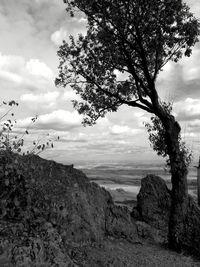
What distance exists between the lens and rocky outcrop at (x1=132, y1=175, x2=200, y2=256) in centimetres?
1741

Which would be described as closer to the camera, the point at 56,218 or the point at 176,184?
the point at 56,218

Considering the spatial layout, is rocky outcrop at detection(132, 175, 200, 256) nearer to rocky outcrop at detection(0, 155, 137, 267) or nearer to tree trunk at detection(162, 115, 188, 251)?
tree trunk at detection(162, 115, 188, 251)

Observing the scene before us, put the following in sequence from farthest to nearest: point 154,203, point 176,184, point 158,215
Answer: point 154,203
point 158,215
point 176,184

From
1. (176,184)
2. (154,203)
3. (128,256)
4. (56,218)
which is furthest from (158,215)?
(56,218)

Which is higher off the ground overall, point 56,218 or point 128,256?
point 56,218

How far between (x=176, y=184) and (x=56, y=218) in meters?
8.95

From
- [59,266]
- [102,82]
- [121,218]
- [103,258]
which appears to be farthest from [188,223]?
[59,266]

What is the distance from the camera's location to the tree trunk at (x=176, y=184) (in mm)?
17359

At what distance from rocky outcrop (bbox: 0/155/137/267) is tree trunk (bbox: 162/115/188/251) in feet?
7.37

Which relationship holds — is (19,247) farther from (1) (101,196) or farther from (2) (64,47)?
(2) (64,47)

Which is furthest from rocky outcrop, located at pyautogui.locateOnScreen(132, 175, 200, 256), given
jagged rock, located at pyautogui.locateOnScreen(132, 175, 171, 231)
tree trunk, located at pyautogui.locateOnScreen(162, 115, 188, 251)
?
tree trunk, located at pyautogui.locateOnScreen(162, 115, 188, 251)

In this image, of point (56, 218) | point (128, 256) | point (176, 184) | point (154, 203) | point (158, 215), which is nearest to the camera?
point (56, 218)

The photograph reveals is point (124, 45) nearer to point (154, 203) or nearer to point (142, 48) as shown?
point (142, 48)

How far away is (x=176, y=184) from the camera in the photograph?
17531 mm
